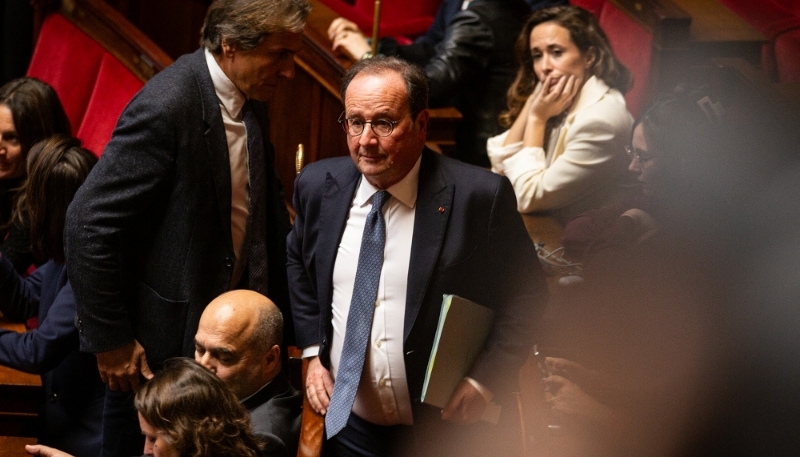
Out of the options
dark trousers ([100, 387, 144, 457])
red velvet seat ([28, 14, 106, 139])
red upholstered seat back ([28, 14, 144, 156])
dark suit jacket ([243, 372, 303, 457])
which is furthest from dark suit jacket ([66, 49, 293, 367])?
red velvet seat ([28, 14, 106, 139])

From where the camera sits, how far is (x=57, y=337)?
248 cm

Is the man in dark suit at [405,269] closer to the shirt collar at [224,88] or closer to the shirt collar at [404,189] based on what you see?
the shirt collar at [404,189]

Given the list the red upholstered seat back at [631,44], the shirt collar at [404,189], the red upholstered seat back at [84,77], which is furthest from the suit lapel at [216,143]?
the red upholstered seat back at [84,77]

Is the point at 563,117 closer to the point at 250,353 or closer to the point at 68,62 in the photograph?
the point at 250,353

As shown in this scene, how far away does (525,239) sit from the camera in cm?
214

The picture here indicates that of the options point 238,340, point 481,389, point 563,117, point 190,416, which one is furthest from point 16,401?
point 563,117

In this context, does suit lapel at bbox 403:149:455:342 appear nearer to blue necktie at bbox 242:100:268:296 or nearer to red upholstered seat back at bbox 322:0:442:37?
blue necktie at bbox 242:100:268:296

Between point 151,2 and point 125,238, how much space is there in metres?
2.58

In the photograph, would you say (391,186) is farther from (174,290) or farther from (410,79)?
(174,290)

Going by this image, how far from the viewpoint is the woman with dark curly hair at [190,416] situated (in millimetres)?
1826

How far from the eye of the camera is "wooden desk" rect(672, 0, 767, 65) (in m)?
2.04

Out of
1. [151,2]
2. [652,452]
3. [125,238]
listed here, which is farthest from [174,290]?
[151,2]

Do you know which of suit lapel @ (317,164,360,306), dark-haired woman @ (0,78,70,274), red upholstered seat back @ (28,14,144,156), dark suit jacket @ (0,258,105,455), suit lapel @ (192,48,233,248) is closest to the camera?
suit lapel @ (317,164,360,306)

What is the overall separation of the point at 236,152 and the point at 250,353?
53 centimetres
